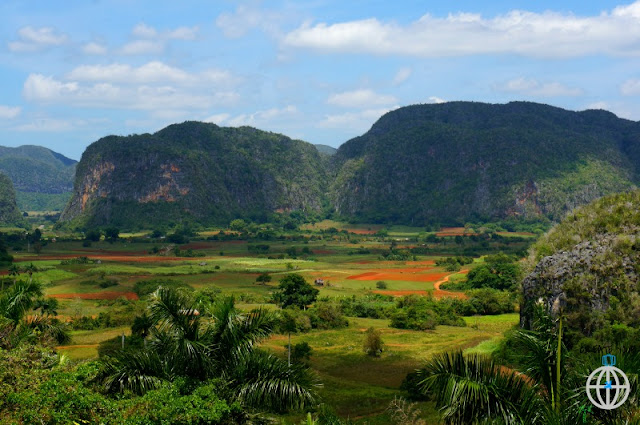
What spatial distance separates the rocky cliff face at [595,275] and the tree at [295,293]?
946 inches

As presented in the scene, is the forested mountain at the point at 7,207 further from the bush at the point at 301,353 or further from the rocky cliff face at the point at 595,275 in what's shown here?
the rocky cliff face at the point at 595,275

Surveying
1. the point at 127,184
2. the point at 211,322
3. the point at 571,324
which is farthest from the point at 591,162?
the point at 211,322

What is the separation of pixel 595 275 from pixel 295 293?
2966 cm

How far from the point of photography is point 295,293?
177 feet

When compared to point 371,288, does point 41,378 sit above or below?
above

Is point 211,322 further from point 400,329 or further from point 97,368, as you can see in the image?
point 400,329

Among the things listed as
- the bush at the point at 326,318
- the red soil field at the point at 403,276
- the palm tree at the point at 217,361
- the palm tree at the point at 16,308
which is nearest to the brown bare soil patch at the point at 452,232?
the red soil field at the point at 403,276

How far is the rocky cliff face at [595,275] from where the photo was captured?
27.8 meters

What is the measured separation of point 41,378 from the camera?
37.7 feet

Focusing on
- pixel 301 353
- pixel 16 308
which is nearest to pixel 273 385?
pixel 16 308

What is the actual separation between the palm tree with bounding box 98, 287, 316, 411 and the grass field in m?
2.57

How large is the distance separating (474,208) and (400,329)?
14701cm

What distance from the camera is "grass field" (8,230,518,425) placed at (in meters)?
31.6

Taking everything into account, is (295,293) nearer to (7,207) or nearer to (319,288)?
(319,288)
